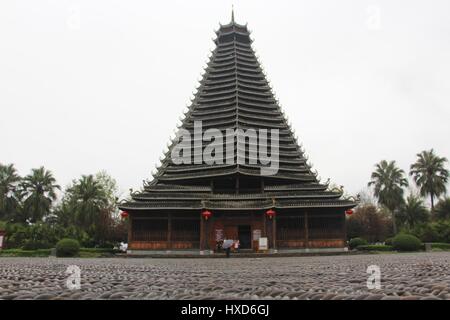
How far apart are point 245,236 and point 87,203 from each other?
26.7m

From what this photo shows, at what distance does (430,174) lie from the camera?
187ft

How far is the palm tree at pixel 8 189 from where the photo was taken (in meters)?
58.7

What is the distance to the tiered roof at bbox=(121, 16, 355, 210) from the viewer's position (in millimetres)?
34500

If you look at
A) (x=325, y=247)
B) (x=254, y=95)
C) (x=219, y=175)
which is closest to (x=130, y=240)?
(x=219, y=175)

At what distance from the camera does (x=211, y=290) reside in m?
6.20

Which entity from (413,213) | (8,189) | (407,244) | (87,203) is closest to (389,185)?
(413,213)

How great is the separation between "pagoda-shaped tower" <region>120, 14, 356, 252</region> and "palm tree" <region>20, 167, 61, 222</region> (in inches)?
1069

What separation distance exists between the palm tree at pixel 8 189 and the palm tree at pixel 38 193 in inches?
95.5

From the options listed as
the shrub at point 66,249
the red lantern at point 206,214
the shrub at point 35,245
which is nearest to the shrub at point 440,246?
the red lantern at point 206,214

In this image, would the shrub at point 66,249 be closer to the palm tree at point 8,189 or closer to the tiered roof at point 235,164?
the tiered roof at point 235,164

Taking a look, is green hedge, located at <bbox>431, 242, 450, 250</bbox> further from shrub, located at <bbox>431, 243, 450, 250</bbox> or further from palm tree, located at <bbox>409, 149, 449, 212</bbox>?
palm tree, located at <bbox>409, 149, 449, 212</bbox>

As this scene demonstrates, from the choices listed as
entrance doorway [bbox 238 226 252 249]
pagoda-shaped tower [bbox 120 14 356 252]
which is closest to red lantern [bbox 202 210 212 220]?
pagoda-shaped tower [bbox 120 14 356 252]

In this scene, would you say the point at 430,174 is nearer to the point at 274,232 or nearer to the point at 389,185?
the point at 389,185

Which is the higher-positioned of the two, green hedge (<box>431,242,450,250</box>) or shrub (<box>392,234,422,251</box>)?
shrub (<box>392,234,422,251</box>)
